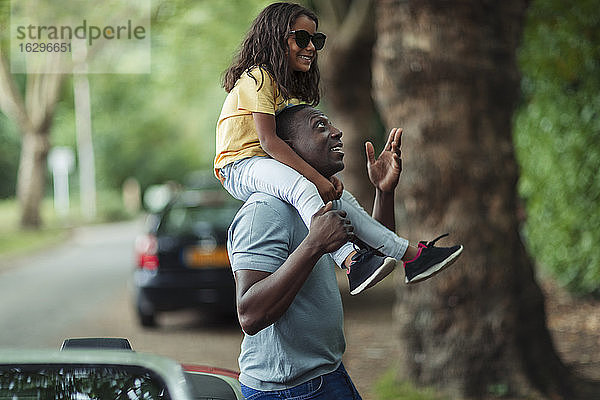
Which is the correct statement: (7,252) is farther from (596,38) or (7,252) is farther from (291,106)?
(291,106)

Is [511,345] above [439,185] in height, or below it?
below

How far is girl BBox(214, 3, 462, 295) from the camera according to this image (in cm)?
249

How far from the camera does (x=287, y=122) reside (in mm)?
2572

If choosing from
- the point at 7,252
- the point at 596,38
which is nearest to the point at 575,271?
the point at 596,38

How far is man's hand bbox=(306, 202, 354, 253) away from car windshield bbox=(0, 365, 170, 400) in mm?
531

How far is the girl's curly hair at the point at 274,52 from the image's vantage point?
255cm

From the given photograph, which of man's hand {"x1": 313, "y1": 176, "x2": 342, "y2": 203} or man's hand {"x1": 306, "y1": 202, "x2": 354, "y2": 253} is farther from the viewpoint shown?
man's hand {"x1": 313, "y1": 176, "x2": 342, "y2": 203}

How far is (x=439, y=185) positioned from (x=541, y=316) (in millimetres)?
1224

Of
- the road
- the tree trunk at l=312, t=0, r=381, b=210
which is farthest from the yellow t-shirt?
the tree trunk at l=312, t=0, r=381, b=210

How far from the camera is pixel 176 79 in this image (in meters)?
34.4

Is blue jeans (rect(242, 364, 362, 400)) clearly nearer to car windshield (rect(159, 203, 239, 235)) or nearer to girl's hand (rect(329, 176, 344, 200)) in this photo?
girl's hand (rect(329, 176, 344, 200))

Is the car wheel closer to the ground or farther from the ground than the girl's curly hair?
closer to the ground

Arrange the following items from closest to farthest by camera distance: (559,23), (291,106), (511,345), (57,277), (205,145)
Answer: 1. (291,106)
2. (511,345)
3. (559,23)
4. (57,277)
5. (205,145)

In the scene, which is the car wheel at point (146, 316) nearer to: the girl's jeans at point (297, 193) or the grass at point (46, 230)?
the girl's jeans at point (297, 193)
